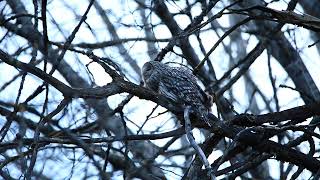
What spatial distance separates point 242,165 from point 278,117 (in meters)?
0.49

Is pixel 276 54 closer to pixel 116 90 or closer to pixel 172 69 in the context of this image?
pixel 172 69

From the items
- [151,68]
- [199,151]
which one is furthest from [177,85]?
Answer: [199,151]

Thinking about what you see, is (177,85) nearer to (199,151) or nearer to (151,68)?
(151,68)

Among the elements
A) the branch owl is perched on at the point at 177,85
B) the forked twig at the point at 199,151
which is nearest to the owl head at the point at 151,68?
the branch owl is perched on at the point at 177,85

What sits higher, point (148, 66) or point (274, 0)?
point (274, 0)

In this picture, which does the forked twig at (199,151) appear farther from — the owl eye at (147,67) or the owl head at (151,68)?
the owl eye at (147,67)

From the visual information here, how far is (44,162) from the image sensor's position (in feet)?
15.4

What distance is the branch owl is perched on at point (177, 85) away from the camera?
5434mm

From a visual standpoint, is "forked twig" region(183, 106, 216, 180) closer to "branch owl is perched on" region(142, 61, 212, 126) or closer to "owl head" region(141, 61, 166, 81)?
"branch owl is perched on" region(142, 61, 212, 126)

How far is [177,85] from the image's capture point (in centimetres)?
577

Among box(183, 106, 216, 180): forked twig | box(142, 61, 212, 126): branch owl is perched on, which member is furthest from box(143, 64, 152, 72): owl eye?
box(183, 106, 216, 180): forked twig

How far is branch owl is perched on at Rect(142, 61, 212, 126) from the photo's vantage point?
17.8 feet

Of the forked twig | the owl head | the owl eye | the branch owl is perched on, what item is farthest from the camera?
the owl eye

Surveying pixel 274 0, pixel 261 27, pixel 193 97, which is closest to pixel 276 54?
pixel 261 27
